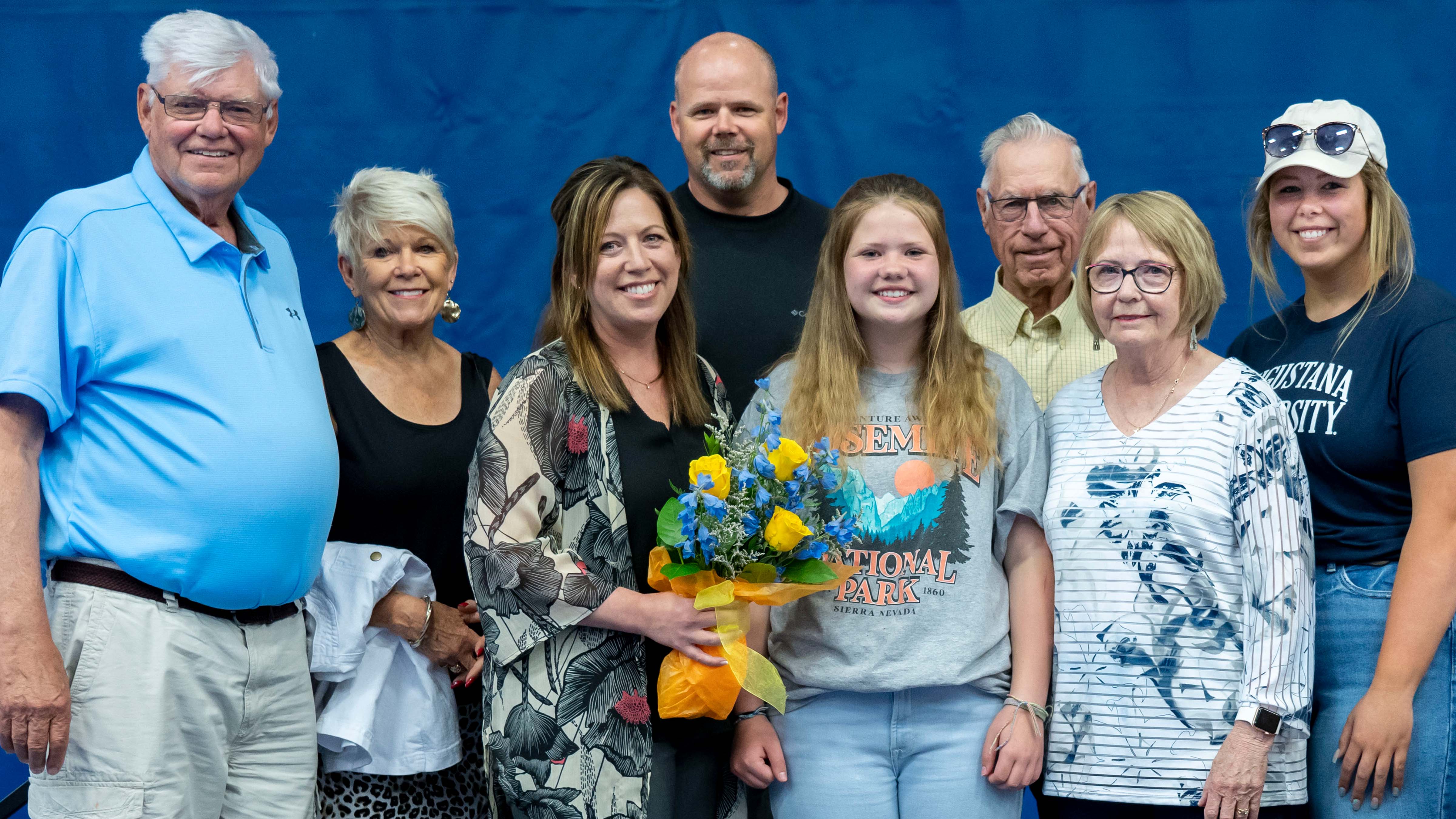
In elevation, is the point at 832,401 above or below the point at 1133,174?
below

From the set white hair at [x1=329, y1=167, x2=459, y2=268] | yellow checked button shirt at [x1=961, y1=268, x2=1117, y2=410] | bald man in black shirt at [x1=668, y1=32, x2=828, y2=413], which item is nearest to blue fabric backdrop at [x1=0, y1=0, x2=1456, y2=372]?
bald man in black shirt at [x1=668, y1=32, x2=828, y2=413]

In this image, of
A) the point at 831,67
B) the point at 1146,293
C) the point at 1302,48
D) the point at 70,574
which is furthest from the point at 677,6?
the point at 70,574

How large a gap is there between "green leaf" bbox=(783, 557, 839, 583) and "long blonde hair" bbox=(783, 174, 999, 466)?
0.26 m

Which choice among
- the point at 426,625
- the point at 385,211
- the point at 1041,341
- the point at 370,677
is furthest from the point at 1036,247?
the point at 370,677

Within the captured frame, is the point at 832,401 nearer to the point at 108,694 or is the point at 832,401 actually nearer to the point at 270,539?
the point at 270,539

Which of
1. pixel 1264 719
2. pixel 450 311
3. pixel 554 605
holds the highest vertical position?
pixel 450 311

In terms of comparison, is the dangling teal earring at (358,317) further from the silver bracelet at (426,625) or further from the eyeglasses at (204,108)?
the silver bracelet at (426,625)

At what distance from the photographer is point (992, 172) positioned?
2816 mm

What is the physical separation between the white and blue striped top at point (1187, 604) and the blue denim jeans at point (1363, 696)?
0.13 meters

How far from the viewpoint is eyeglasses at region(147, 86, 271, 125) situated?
A: 208 centimetres

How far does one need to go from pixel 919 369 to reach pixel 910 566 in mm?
388

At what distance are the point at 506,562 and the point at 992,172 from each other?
63.8 inches

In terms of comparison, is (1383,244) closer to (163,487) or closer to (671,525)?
(671,525)

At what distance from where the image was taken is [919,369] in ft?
7.03
